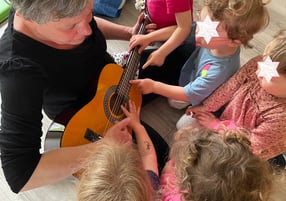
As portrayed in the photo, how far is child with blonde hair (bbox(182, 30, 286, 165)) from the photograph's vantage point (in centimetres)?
106

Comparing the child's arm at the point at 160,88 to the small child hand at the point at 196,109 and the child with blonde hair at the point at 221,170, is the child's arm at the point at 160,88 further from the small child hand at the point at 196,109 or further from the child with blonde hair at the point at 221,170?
the child with blonde hair at the point at 221,170

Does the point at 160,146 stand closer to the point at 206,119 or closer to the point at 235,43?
the point at 206,119

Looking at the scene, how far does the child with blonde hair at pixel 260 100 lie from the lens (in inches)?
41.8

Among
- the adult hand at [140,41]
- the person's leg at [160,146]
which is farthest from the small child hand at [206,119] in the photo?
the adult hand at [140,41]

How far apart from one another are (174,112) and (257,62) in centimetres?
48

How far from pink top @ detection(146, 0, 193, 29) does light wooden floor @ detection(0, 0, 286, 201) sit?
1.01 ft

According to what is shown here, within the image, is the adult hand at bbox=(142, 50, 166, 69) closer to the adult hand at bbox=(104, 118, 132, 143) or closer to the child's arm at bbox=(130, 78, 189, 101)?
the child's arm at bbox=(130, 78, 189, 101)

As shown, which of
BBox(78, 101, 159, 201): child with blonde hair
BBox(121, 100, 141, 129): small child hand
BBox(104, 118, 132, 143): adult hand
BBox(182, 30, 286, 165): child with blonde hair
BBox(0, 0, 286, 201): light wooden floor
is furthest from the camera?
BBox(0, 0, 286, 201): light wooden floor

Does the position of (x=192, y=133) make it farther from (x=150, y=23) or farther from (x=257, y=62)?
(x=150, y=23)

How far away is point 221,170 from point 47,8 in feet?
1.65

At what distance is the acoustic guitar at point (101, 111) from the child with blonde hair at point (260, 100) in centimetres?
27

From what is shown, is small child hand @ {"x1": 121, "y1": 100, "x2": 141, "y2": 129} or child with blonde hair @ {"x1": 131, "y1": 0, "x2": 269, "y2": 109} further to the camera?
small child hand @ {"x1": 121, "y1": 100, "x2": 141, "y2": 129}

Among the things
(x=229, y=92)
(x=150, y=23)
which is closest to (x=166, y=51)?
(x=150, y=23)

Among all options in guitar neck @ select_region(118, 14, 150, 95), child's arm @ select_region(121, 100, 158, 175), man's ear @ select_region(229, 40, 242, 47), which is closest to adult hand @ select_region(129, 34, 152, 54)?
guitar neck @ select_region(118, 14, 150, 95)
